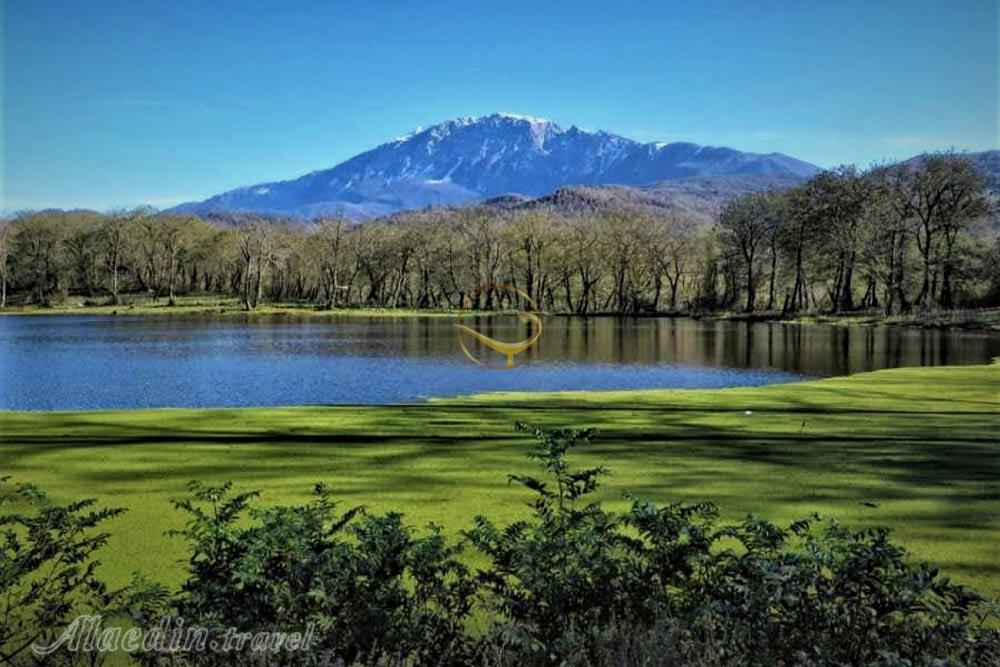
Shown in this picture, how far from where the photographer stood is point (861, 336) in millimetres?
55094

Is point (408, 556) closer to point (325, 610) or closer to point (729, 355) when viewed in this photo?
point (325, 610)

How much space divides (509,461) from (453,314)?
8907cm

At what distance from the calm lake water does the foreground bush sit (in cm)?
1845

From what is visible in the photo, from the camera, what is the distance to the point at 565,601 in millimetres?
4344

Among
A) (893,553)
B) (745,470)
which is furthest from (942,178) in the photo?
(893,553)

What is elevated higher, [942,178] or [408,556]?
[942,178]

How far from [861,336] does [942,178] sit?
2796cm

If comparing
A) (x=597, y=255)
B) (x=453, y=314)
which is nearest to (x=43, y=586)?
(x=453, y=314)

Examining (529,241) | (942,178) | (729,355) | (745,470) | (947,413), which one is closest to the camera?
(745,470)

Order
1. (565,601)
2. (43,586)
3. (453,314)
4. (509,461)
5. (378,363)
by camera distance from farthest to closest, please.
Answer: (453,314) → (378,363) → (509,461) → (43,586) → (565,601)

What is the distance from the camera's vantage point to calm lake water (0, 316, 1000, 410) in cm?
2522

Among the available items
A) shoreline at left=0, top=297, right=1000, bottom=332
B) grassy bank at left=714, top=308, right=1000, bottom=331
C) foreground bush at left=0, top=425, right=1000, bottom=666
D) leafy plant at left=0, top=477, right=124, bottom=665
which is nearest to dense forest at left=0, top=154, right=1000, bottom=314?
shoreline at left=0, top=297, right=1000, bottom=332

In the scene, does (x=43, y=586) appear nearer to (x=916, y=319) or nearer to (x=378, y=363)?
(x=378, y=363)

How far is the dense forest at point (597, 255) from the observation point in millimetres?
76250
